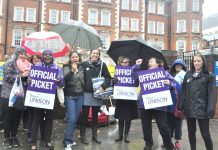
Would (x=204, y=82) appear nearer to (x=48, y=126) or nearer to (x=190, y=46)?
(x=48, y=126)

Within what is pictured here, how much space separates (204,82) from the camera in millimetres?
5562

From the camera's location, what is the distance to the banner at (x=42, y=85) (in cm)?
601

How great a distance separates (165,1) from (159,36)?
6.12m

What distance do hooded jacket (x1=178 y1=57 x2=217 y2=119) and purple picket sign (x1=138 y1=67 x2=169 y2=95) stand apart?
52cm

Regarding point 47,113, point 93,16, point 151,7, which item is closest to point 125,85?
point 47,113

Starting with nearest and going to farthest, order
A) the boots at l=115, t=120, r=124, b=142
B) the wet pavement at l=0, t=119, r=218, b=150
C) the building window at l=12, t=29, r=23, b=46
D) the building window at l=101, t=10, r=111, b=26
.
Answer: the wet pavement at l=0, t=119, r=218, b=150 < the boots at l=115, t=120, r=124, b=142 < the building window at l=12, t=29, r=23, b=46 < the building window at l=101, t=10, r=111, b=26

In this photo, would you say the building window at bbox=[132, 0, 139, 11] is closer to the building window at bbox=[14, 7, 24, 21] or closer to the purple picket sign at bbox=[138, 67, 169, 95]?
the building window at bbox=[14, 7, 24, 21]

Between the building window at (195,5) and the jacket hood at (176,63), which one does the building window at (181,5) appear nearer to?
the building window at (195,5)

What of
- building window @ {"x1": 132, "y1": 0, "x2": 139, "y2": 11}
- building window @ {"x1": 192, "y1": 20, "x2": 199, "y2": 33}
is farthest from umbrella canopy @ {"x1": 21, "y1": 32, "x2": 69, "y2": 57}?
building window @ {"x1": 192, "y1": 20, "x2": 199, "y2": 33}

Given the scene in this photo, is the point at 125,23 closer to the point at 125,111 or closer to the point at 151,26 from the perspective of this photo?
the point at 151,26

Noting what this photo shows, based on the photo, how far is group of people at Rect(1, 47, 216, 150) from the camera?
5.57 metres

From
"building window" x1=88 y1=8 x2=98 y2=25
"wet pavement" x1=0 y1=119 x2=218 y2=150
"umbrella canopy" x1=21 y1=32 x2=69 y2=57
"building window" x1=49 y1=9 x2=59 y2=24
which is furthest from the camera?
"building window" x1=88 y1=8 x2=98 y2=25

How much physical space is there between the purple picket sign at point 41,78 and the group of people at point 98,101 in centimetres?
11

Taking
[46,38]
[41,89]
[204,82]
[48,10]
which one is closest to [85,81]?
[41,89]
